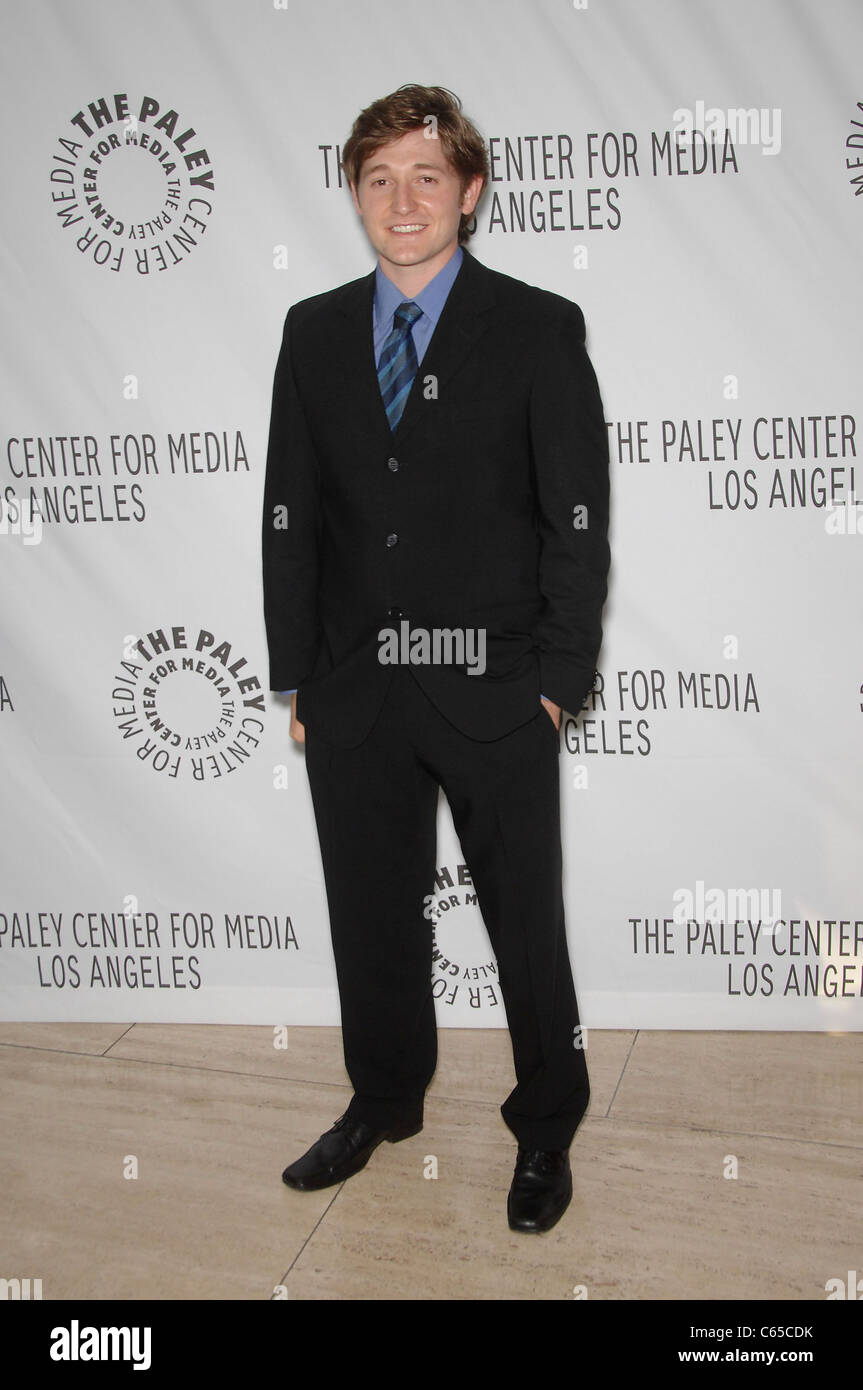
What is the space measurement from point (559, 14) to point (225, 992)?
2.16 metres

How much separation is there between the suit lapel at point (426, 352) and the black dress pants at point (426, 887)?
0.40m

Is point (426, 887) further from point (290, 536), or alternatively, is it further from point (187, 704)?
point (187, 704)

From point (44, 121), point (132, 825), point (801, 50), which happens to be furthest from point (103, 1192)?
point (801, 50)

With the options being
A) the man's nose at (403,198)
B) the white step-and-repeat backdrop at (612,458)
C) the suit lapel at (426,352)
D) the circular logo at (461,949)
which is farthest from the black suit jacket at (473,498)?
the circular logo at (461,949)

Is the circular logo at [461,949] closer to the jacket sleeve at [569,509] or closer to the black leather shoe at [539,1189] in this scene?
the black leather shoe at [539,1189]

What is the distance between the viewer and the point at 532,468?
1.90 m

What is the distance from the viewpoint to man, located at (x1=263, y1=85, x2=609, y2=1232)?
185 cm

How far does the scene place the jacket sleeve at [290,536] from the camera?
1960 millimetres

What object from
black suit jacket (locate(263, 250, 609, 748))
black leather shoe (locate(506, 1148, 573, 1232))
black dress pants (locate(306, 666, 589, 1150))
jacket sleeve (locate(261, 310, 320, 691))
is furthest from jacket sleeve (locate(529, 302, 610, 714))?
black leather shoe (locate(506, 1148, 573, 1232))

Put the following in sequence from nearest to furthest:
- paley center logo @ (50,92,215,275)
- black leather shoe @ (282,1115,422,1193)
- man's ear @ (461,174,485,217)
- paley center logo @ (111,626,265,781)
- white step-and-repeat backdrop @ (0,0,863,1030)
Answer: man's ear @ (461,174,485,217), black leather shoe @ (282,1115,422,1193), white step-and-repeat backdrop @ (0,0,863,1030), paley center logo @ (50,92,215,275), paley center logo @ (111,626,265,781)

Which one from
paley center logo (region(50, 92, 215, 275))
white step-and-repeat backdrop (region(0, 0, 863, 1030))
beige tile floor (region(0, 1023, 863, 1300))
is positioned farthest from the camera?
paley center logo (region(50, 92, 215, 275))

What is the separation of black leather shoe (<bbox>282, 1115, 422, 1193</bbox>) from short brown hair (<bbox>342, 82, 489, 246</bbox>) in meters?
1.63

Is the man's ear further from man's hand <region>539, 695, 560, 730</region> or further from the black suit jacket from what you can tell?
man's hand <region>539, 695, 560, 730</region>
